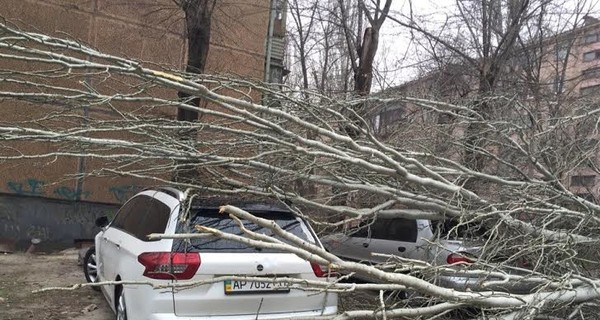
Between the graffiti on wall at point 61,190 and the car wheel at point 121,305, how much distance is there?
6018mm

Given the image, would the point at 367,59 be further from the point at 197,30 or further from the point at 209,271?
the point at 209,271

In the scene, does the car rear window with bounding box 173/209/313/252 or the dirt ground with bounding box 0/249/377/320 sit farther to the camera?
the dirt ground with bounding box 0/249/377/320

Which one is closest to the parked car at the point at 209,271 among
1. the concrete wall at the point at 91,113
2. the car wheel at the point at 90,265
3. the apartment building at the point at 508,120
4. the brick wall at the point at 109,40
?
the apartment building at the point at 508,120

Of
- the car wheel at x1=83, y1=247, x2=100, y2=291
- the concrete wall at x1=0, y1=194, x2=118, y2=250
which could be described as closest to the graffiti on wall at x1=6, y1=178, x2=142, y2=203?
the concrete wall at x1=0, y1=194, x2=118, y2=250

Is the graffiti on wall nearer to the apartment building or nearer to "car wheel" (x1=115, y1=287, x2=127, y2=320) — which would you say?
the apartment building

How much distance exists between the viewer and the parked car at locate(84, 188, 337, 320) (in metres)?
4.27

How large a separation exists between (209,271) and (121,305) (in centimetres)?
121

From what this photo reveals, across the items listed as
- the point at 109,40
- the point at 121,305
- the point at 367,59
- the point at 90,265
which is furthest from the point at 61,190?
the point at 367,59

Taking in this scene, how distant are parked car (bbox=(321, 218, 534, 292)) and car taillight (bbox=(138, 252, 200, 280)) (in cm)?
159

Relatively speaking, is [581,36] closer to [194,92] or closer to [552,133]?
[552,133]

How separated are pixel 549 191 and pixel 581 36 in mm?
9567

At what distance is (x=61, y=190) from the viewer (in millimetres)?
10867

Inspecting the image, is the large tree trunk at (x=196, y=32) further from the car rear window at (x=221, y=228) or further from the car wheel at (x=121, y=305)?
the car rear window at (x=221, y=228)

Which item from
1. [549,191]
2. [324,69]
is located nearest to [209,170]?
[549,191]
